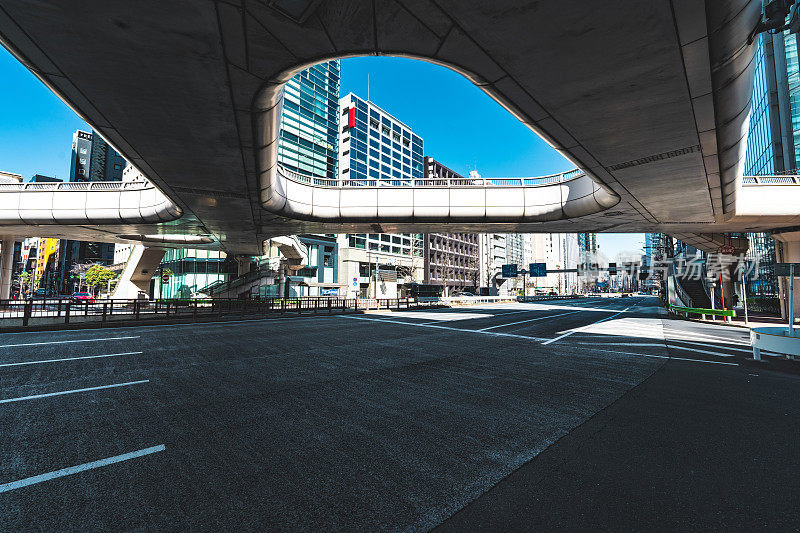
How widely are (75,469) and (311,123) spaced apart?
226 ft

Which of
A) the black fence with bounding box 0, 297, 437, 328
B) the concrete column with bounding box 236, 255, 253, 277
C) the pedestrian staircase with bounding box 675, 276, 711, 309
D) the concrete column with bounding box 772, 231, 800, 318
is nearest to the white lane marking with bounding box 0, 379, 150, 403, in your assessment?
the black fence with bounding box 0, 297, 437, 328

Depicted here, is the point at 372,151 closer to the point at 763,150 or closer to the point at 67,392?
the point at 763,150

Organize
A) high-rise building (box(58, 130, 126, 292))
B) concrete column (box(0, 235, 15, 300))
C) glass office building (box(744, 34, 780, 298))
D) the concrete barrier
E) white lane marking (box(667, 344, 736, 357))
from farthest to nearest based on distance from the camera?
high-rise building (box(58, 130, 126, 292)), glass office building (box(744, 34, 780, 298)), concrete column (box(0, 235, 15, 300)), white lane marking (box(667, 344, 736, 357)), the concrete barrier

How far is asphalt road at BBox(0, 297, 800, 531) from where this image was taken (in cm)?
289

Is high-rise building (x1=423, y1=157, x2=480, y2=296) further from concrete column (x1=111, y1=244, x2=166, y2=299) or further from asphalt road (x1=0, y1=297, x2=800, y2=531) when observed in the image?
asphalt road (x1=0, y1=297, x2=800, y2=531)

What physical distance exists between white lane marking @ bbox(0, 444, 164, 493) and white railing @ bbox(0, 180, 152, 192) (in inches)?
939

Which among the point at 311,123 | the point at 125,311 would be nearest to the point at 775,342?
the point at 125,311

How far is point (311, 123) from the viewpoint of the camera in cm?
6450

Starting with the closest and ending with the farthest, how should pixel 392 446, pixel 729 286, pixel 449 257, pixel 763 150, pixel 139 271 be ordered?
pixel 392 446 → pixel 729 286 → pixel 139 271 → pixel 763 150 → pixel 449 257

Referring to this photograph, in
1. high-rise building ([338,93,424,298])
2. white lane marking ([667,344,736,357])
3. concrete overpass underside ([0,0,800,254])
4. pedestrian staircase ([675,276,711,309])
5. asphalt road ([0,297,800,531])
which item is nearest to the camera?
asphalt road ([0,297,800,531])

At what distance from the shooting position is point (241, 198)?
56.0ft

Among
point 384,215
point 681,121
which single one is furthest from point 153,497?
point 384,215

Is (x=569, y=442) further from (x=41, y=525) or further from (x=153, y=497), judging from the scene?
(x=41, y=525)

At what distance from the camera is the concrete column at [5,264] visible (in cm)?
3056
